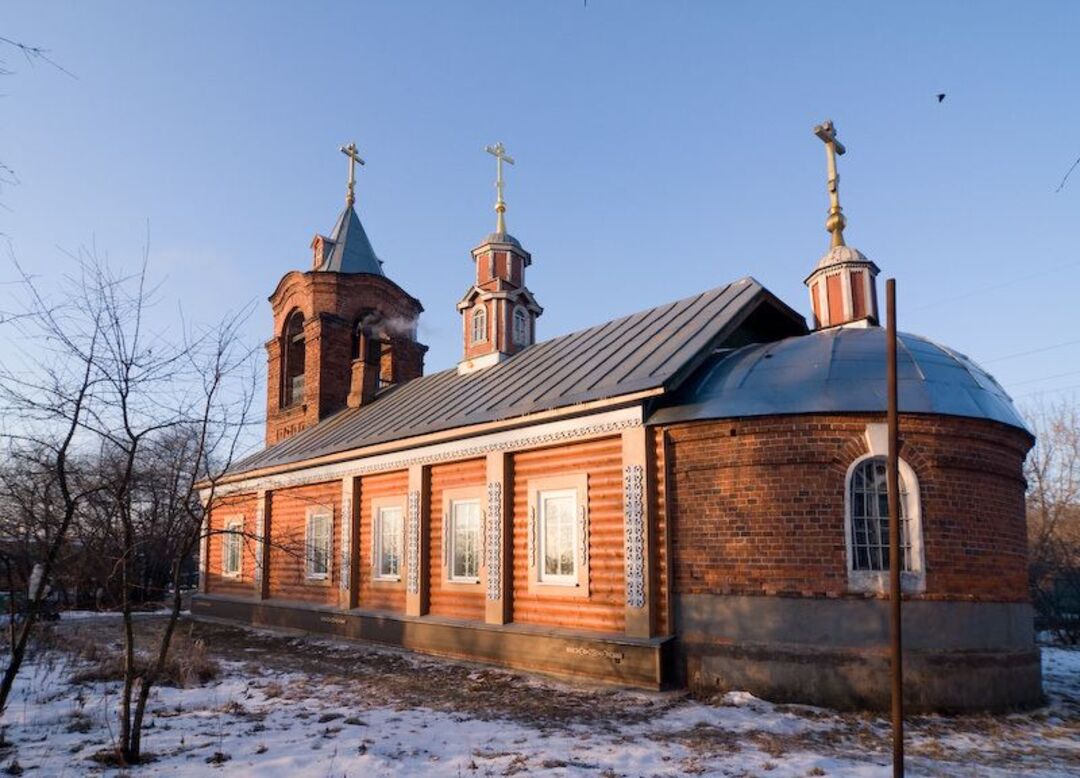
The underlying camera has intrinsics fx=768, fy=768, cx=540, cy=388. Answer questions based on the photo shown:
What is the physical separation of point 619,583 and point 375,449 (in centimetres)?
670

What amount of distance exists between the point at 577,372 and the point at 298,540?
349 inches

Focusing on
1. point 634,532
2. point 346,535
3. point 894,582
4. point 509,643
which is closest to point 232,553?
point 346,535

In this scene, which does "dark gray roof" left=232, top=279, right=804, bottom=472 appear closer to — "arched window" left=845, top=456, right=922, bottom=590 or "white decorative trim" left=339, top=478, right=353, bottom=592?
"white decorative trim" left=339, top=478, right=353, bottom=592

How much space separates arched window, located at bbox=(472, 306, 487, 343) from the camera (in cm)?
1914

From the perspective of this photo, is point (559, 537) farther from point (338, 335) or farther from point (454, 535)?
point (338, 335)

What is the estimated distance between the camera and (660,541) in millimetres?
10578

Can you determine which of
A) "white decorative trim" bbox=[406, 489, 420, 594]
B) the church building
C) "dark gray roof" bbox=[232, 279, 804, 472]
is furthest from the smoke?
"white decorative trim" bbox=[406, 489, 420, 594]

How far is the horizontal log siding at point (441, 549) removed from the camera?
13.4 metres

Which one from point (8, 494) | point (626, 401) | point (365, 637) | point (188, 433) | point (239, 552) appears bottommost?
point (365, 637)

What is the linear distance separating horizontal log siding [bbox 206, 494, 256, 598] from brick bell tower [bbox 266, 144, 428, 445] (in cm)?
338

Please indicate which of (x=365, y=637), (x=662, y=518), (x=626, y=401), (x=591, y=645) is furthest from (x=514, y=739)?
(x=365, y=637)

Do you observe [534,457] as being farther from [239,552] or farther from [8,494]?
[239,552]

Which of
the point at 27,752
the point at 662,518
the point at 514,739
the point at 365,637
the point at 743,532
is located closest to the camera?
the point at 27,752

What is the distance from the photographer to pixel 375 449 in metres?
15.7
